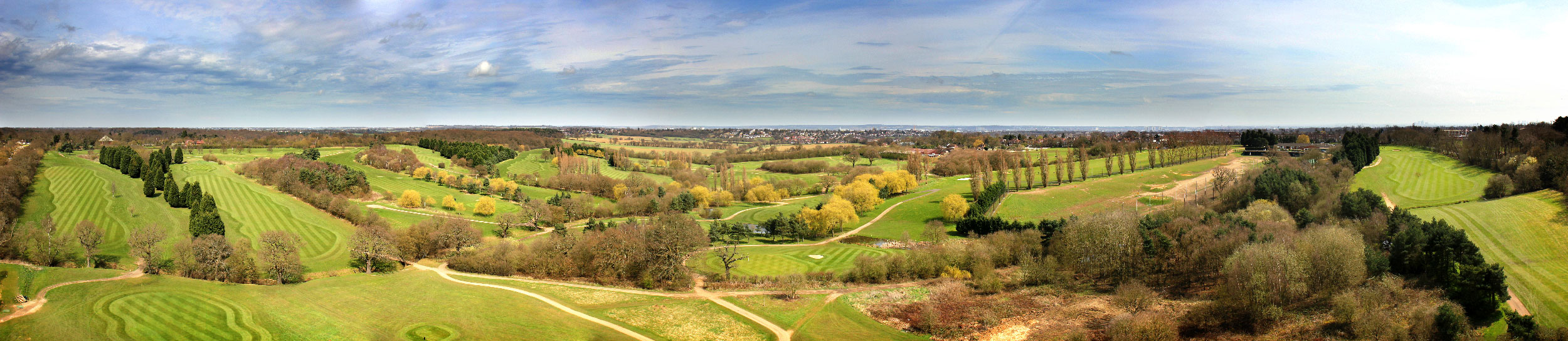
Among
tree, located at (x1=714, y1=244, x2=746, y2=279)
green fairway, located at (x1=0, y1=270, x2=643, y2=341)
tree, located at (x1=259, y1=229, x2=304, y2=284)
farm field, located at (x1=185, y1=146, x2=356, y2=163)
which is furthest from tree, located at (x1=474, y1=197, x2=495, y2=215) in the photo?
farm field, located at (x1=185, y1=146, x2=356, y2=163)

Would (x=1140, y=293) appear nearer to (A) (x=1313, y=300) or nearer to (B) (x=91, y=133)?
(A) (x=1313, y=300)

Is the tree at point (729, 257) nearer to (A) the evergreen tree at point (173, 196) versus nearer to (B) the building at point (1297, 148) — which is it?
(A) the evergreen tree at point (173, 196)

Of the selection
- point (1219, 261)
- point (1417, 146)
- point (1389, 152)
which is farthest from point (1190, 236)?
point (1417, 146)

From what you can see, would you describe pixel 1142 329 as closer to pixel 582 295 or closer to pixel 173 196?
pixel 582 295

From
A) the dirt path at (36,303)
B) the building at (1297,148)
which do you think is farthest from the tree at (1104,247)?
the building at (1297,148)

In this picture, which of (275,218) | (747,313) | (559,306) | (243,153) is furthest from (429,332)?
(243,153)
